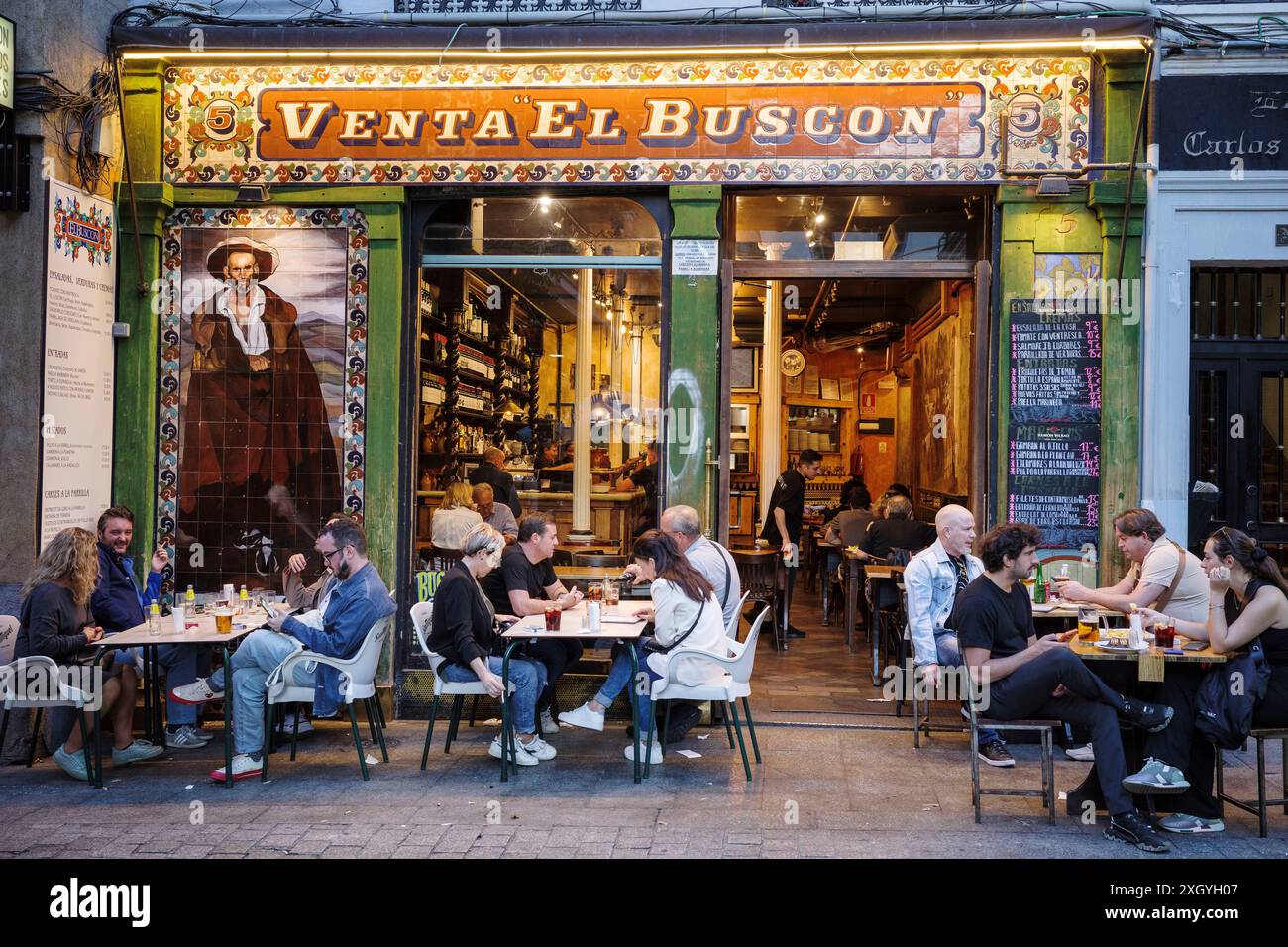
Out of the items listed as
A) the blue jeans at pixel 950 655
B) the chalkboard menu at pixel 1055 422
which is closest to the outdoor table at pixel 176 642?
the blue jeans at pixel 950 655

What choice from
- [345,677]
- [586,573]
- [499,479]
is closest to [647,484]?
[586,573]

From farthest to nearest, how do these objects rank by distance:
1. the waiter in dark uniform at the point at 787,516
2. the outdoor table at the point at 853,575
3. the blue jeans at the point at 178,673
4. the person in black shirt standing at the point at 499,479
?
the waiter in dark uniform at the point at 787,516 < the outdoor table at the point at 853,575 < the person in black shirt standing at the point at 499,479 < the blue jeans at the point at 178,673

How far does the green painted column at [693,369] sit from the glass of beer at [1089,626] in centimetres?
279

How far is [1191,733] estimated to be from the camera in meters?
5.52

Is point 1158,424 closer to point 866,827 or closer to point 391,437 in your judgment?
point 866,827

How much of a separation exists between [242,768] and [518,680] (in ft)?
5.54

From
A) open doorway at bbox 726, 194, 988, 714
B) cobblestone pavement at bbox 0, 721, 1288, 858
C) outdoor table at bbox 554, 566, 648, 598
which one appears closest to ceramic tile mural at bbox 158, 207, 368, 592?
outdoor table at bbox 554, 566, 648, 598

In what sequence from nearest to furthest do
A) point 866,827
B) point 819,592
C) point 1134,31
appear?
point 866,827
point 1134,31
point 819,592

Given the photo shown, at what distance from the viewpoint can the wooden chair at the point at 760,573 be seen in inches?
414

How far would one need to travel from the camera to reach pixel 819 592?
51.3ft

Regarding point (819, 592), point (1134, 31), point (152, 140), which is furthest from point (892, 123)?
point (819, 592)

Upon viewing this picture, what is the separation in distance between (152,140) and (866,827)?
23.5 ft

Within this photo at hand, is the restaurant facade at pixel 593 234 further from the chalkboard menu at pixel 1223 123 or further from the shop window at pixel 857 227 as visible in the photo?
the chalkboard menu at pixel 1223 123

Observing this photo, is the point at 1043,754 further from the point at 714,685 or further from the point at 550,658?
the point at 550,658
